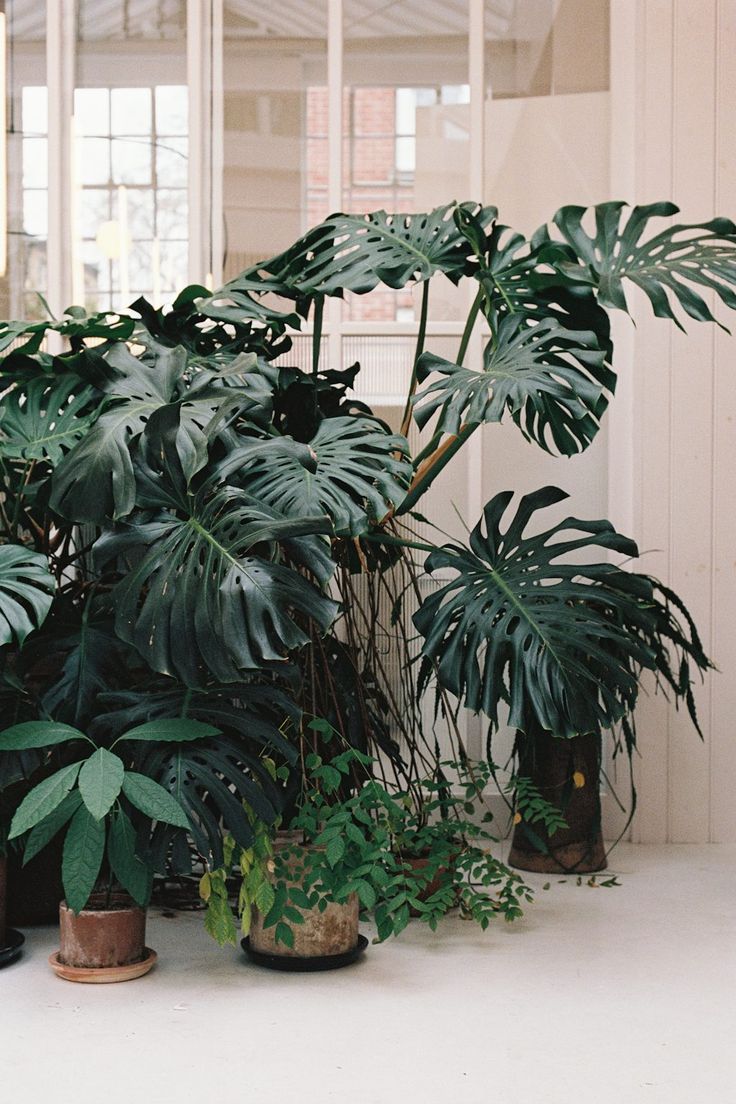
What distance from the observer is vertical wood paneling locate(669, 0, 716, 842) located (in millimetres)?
3547

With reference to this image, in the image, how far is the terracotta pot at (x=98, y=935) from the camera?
2395 mm

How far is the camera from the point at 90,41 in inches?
148

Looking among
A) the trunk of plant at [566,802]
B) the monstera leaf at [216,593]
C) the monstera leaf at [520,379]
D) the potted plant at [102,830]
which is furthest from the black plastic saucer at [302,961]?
the monstera leaf at [520,379]

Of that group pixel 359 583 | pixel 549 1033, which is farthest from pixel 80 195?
pixel 549 1033

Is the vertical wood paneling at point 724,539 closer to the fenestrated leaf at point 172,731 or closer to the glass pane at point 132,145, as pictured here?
the glass pane at point 132,145

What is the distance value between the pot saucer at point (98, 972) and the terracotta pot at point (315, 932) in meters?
0.23

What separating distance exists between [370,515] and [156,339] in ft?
2.48

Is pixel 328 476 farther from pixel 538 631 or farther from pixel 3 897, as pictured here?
pixel 3 897

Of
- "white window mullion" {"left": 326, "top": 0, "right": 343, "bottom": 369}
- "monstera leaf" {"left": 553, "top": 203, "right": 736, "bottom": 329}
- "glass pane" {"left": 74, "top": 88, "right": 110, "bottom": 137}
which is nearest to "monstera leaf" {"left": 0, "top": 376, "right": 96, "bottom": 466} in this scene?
"monstera leaf" {"left": 553, "top": 203, "right": 736, "bottom": 329}

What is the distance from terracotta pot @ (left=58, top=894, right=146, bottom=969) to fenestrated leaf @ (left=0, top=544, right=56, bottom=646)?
1.79 ft

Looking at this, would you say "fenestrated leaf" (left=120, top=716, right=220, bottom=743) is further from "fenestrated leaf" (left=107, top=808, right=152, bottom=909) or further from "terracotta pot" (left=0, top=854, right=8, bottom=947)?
"terracotta pot" (left=0, top=854, right=8, bottom=947)

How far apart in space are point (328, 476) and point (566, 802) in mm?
1196

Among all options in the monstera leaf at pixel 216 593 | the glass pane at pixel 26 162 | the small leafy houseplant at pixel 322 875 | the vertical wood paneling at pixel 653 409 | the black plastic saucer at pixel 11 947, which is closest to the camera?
the monstera leaf at pixel 216 593

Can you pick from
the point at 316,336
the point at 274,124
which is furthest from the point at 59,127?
the point at 316,336
